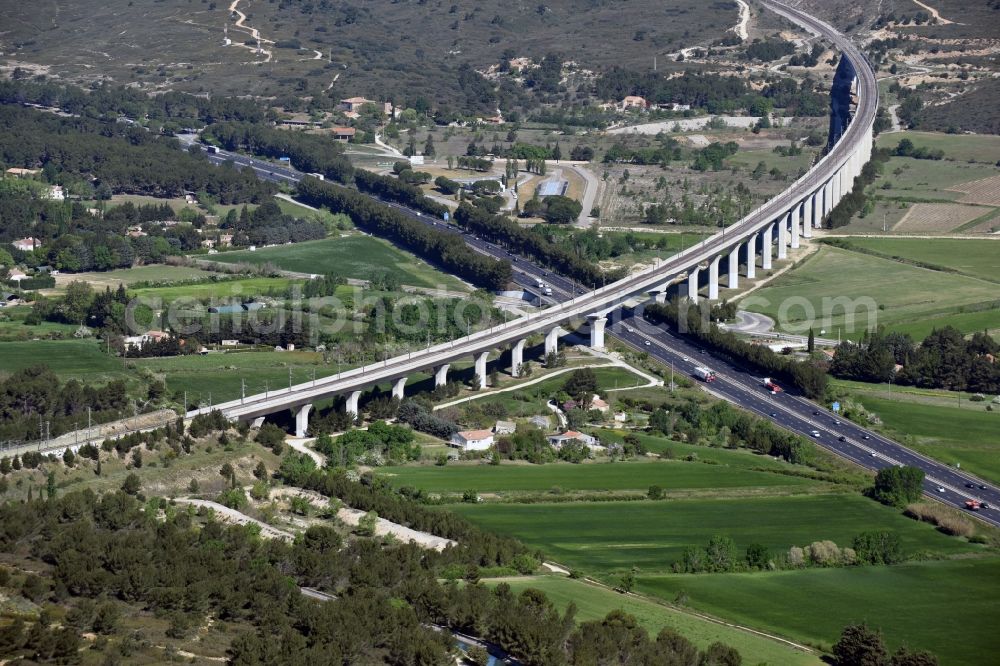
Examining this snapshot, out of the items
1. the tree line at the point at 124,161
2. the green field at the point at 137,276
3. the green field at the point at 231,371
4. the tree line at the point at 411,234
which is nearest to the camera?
the green field at the point at 231,371

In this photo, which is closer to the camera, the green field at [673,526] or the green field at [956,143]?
the green field at [673,526]

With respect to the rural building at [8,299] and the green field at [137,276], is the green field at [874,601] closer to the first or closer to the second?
the rural building at [8,299]

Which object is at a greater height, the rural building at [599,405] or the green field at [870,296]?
the green field at [870,296]

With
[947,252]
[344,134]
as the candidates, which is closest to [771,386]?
[947,252]

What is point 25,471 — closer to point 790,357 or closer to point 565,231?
point 790,357

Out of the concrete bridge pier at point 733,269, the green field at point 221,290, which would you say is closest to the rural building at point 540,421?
the green field at point 221,290

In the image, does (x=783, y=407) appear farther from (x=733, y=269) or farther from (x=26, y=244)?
(x=26, y=244)

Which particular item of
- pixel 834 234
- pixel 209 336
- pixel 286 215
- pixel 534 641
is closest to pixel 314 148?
pixel 286 215
